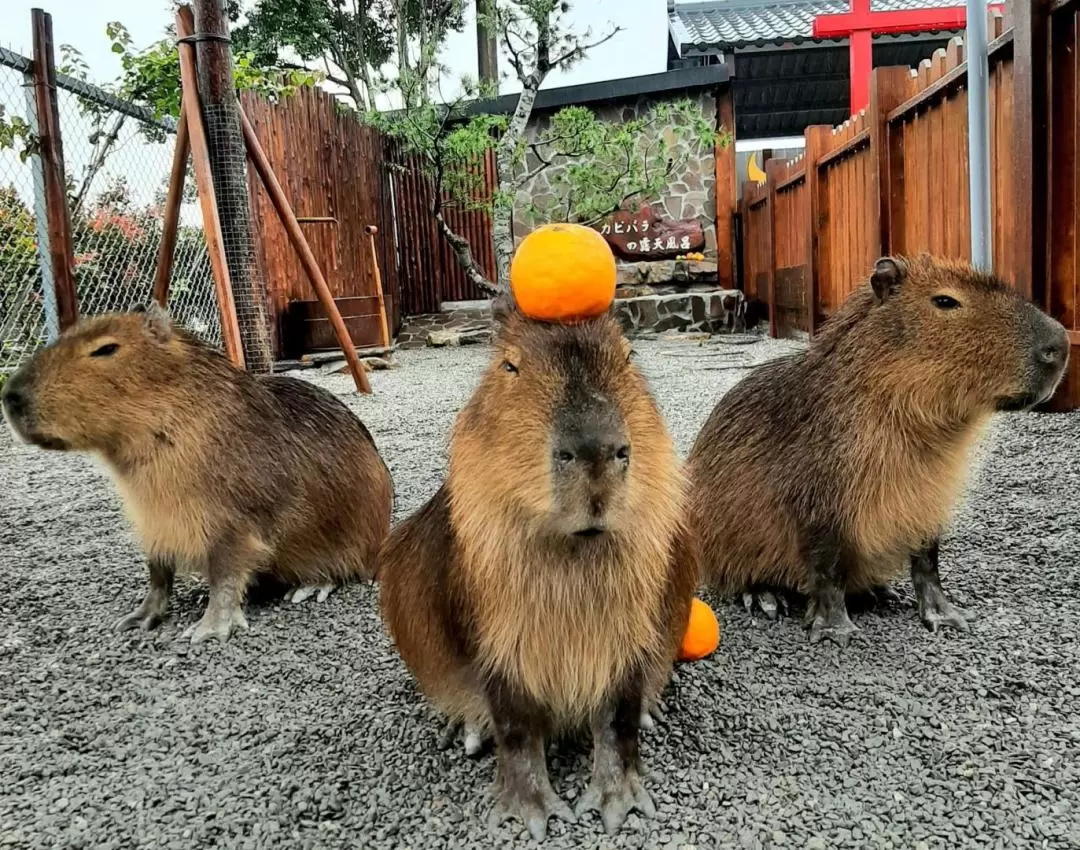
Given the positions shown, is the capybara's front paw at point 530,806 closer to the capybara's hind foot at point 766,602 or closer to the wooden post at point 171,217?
the capybara's hind foot at point 766,602

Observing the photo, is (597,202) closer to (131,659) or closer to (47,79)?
(47,79)

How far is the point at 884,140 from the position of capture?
5.39 metres

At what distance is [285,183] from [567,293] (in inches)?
296

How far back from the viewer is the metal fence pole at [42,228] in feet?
16.8

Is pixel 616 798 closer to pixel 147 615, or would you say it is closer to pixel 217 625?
pixel 217 625

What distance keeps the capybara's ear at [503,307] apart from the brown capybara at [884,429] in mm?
945

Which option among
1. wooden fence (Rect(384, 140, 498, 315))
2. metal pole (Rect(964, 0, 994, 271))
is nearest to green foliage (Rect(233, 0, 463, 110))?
wooden fence (Rect(384, 140, 498, 315))

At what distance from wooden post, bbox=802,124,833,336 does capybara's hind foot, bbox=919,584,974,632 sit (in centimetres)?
546

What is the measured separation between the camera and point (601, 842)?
1353mm

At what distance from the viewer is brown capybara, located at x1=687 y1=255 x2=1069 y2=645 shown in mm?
1943

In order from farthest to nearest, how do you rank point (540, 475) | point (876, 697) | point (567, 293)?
point (876, 697) → point (567, 293) → point (540, 475)

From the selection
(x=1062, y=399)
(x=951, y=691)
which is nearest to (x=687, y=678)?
(x=951, y=691)

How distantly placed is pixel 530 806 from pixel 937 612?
1158 millimetres

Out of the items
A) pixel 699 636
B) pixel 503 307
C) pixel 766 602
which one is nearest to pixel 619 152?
pixel 766 602
